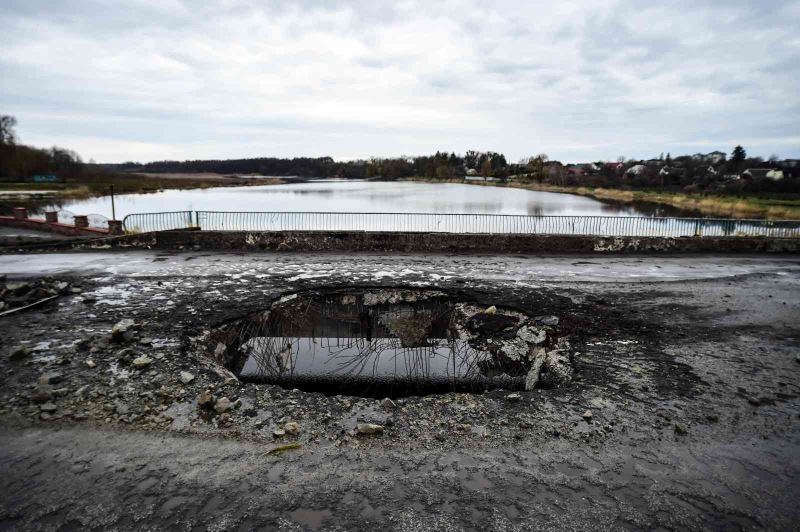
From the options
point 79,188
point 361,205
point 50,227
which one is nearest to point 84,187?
point 79,188

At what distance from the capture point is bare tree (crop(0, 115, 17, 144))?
6950cm

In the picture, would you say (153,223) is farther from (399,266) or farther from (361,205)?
(361,205)

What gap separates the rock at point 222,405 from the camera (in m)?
4.59

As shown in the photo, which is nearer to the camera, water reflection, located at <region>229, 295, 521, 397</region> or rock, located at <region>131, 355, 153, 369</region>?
rock, located at <region>131, 355, 153, 369</region>

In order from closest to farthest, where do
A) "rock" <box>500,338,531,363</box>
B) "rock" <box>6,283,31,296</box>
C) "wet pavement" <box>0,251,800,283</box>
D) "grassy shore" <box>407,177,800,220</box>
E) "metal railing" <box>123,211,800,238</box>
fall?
1. "rock" <box>500,338,531,363</box>
2. "rock" <box>6,283,31,296</box>
3. "wet pavement" <box>0,251,800,283</box>
4. "metal railing" <box>123,211,800,238</box>
5. "grassy shore" <box>407,177,800,220</box>

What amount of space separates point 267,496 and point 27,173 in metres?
82.9

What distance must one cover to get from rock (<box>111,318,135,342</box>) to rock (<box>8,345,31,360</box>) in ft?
3.09

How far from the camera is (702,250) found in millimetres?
15969

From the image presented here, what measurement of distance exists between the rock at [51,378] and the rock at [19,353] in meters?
0.81

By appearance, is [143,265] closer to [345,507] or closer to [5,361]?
[5,361]

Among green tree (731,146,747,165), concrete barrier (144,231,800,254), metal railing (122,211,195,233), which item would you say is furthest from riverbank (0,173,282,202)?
green tree (731,146,747,165)

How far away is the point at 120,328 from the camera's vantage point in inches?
254

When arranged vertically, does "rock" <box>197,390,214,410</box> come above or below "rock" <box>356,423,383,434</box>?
above

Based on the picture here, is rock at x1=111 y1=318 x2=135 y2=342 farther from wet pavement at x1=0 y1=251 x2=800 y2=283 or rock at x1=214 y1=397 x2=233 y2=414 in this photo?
wet pavement at x1=0 y1=251 x2=800 y2=283
